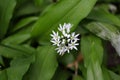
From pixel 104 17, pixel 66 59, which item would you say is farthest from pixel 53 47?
pixel 104 17

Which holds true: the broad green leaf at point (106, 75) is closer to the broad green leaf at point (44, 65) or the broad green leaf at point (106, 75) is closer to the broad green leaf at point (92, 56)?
the broad green leaf at point (92, 56)

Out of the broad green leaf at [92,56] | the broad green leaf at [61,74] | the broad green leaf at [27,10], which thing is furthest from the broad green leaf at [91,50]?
the broad green leaf at [27,10]

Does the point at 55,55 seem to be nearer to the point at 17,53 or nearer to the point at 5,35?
the point at 17,53

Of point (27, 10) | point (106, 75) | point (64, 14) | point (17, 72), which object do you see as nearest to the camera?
point (17, 72)

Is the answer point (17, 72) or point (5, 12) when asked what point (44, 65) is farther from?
point (5, 12)

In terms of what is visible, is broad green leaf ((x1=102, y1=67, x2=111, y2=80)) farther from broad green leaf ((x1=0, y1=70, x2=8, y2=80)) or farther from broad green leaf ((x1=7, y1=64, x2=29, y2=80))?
broad green leaf ((x1=0, y1=70, x2=8, y2=80))

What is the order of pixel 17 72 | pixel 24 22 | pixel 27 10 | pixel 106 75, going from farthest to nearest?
pixel 27 10, pixel 24 22, pixel 106 75, pixel 17 72

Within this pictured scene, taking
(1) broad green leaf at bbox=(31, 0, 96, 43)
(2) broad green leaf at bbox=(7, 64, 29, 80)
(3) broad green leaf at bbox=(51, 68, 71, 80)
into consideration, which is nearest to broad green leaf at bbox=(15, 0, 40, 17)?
(1) broad green leaf at bbox=(31, 0, 96, 43)

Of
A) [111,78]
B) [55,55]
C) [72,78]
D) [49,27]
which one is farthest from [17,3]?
[111,78]
